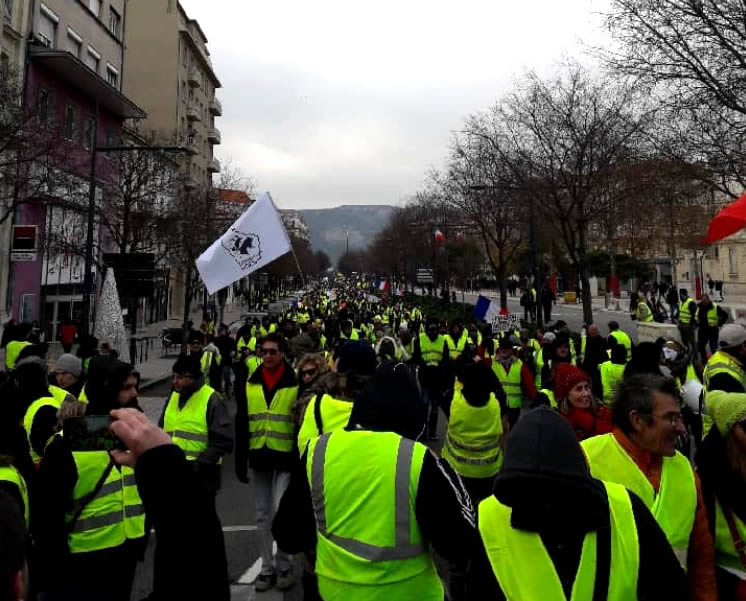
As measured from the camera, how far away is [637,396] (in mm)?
2635

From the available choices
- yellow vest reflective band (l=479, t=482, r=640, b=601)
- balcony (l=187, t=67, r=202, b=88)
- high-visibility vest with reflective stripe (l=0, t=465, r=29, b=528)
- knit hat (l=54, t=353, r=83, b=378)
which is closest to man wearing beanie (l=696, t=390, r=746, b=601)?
yellow vest reflective band (l=479, t=482, r=640, b=601)

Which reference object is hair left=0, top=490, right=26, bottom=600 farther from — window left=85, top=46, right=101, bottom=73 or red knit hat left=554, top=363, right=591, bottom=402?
window left=85, top=46, right=101, bottom=73

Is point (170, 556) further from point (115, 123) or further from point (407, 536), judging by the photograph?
point (115, 123)

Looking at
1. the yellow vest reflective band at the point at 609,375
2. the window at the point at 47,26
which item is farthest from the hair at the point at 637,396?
the window at the point at 47,26

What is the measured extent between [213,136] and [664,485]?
61.4 m

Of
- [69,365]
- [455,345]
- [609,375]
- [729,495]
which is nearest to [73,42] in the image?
[455,345]

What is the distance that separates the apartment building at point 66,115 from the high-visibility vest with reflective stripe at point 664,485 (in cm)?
1935

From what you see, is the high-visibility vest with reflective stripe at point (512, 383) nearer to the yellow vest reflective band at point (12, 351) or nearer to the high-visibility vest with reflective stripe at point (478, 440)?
the high-visibility vest with reflective stripe at point (478, 440)

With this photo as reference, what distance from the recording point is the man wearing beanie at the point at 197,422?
4277 mm

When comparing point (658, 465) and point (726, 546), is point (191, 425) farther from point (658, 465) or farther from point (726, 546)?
point (726, 546)

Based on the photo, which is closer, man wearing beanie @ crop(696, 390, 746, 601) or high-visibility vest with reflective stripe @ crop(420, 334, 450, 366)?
→ man wearing beanie @ crop(696, 390, 746, 601)

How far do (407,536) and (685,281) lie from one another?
75357 mm

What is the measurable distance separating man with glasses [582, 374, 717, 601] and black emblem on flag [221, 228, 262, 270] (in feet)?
23.6

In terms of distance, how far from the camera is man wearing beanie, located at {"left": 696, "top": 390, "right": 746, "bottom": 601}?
2.31m
